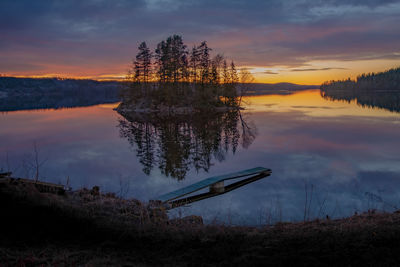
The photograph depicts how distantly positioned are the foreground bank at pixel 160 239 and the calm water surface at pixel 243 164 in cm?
137

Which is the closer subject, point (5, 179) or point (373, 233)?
point (373, 233)

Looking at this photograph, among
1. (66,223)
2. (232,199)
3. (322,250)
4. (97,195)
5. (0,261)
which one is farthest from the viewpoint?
(232,199)

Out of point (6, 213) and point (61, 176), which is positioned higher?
point (6, 213)

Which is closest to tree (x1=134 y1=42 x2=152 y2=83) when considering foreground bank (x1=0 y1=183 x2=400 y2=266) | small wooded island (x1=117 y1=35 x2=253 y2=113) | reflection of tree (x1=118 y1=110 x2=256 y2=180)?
small wooded island (x1=117 y1=35 x2=253 y2=113)

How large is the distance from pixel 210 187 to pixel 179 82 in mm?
61764

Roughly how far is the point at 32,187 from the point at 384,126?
39.0 meters

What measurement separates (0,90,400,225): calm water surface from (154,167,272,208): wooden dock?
0.44 metres

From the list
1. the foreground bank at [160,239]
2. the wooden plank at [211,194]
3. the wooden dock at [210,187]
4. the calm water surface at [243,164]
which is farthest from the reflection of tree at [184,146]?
the foreground bank at [160,239]

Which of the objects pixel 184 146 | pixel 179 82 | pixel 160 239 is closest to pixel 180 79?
pixel 179 82

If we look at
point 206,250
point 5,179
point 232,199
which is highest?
point 5,179

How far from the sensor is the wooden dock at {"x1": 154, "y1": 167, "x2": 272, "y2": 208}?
39.2ft

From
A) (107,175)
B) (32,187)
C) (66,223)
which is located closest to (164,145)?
(107,175)

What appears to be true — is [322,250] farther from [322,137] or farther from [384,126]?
[384,126]

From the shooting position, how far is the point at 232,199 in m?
13.0
